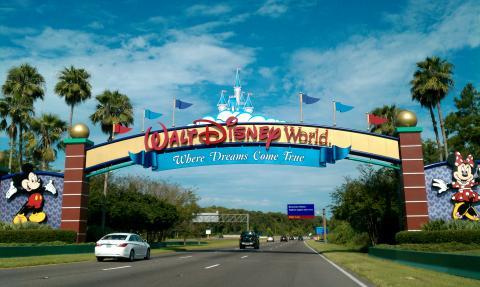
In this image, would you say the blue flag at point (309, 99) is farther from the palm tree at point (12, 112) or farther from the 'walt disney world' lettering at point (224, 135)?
the palm tree at point (12, 112)

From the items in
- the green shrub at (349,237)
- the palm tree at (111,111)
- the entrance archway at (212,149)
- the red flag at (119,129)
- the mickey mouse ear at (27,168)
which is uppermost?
the palm tree at (111,111)

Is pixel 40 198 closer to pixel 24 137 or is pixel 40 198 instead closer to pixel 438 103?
pixel 24 137

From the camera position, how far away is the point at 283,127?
3234 cm

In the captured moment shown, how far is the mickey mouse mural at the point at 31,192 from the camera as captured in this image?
31547 mm

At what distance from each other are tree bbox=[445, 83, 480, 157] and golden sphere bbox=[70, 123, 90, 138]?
161ft

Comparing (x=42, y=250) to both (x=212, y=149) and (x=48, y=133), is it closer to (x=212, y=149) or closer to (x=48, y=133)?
(x=212, y=149)

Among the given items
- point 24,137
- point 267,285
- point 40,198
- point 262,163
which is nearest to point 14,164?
point 24,137

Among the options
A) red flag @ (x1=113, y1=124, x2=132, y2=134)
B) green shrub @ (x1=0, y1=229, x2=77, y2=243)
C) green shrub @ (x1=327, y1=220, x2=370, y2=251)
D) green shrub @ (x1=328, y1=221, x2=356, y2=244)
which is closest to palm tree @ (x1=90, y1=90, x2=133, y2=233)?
red flag @ (x1=113, y1=124, x2=132, y2=134)

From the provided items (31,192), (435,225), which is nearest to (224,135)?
(31,192)

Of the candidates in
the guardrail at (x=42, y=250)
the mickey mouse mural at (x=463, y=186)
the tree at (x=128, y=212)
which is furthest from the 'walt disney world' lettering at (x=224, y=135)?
the mickey mouse mural at (x=463, y=186)

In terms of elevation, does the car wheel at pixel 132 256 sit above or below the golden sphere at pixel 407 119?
below

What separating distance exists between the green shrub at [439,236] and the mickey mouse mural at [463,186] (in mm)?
3820

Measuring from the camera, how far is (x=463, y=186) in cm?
2797

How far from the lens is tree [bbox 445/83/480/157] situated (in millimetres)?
60969
